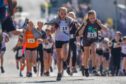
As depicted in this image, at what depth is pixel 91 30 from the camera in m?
24.1

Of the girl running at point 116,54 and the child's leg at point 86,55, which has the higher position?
the child's leg at point 86,55

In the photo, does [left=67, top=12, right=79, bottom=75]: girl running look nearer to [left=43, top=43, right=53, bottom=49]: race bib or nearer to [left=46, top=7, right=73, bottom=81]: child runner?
[left=46, top=7, right=73, bottom=81]: child runner

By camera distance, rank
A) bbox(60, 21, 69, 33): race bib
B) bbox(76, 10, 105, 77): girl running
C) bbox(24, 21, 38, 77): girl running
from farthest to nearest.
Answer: bbox(24, 21, 38, 77): girl running < bbox(76, 10, 105, 77): girl running < bbox(60, 21, 69, 33): race bib

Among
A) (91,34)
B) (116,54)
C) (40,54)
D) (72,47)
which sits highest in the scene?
(91,34)

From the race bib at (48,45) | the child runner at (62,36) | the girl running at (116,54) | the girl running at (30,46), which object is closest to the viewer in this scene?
the child runner at (62,36)

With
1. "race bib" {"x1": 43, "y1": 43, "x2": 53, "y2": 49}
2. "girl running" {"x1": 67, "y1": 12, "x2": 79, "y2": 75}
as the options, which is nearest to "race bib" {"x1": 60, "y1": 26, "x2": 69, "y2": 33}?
"girl running" {"x1": 67, "y1": 12, "x2": 79, "y2": 75}

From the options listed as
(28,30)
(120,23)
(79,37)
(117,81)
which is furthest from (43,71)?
(120,23)

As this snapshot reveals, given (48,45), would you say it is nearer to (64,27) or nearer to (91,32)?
(91,32)

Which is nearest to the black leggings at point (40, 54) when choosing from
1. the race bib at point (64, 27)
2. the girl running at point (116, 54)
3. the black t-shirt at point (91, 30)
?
the girl running at point (116, 54)

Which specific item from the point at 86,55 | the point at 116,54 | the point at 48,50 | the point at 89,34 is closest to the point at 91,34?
the point at 89,34

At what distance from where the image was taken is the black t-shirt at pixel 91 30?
24.0m

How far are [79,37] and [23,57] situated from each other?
571 centimetres

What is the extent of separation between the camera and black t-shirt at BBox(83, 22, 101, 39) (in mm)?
24031

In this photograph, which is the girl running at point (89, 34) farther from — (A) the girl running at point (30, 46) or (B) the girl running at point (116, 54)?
(B) the girl running at point (116, 54)
